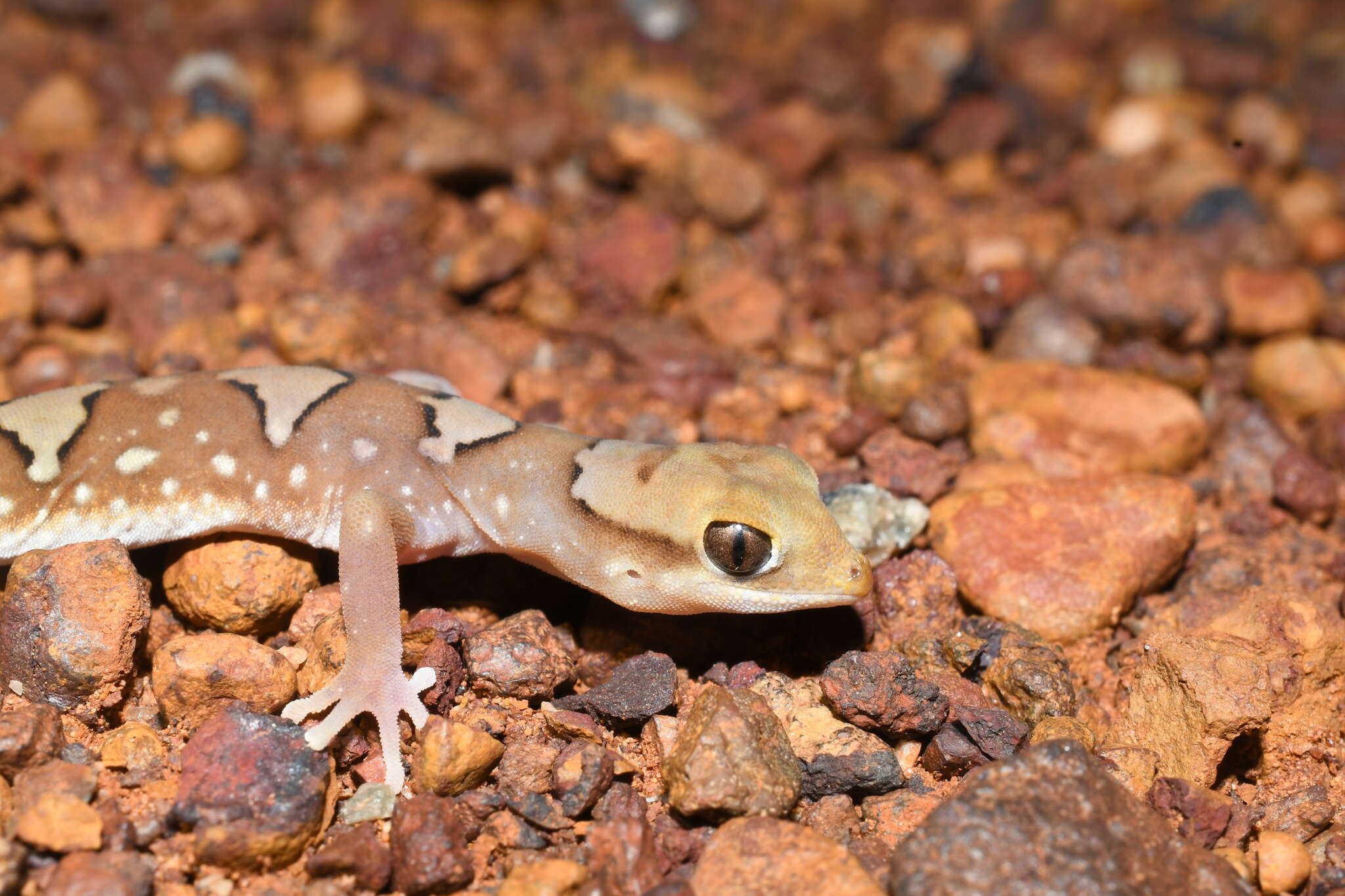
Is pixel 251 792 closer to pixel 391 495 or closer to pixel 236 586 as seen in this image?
pixel 236 586

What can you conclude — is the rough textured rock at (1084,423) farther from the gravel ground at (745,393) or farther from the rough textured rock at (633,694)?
the rough textured rock at (633,694)

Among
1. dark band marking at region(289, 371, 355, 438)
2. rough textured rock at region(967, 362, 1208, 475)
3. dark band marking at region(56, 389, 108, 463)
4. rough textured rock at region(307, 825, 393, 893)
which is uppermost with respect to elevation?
dark band marking at region(289, 371, 355, 438)

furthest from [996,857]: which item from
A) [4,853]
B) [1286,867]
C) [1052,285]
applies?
[1052,285]

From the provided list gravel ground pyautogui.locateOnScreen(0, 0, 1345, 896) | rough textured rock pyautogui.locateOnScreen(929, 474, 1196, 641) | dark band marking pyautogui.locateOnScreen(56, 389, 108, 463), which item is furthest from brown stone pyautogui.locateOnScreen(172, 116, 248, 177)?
rough textured rock pyautogui.locateOnScreen(929, 474, 1196, 641)

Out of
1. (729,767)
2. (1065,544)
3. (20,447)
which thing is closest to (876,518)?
(1065,544)

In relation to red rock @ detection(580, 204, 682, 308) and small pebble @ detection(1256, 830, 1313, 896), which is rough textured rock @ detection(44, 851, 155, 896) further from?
red rock @ detection(580, 204, 682, 308)

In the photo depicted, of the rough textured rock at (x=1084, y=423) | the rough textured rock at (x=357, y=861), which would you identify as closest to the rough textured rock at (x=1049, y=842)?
the rough textured rock at (x=357, y=861)

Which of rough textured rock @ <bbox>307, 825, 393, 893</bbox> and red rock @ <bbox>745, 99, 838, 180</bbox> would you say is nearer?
rough textured rock @ <bbox>307, 825, 393, 893</bbox>

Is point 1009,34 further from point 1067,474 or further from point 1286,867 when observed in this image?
point 1286,867
